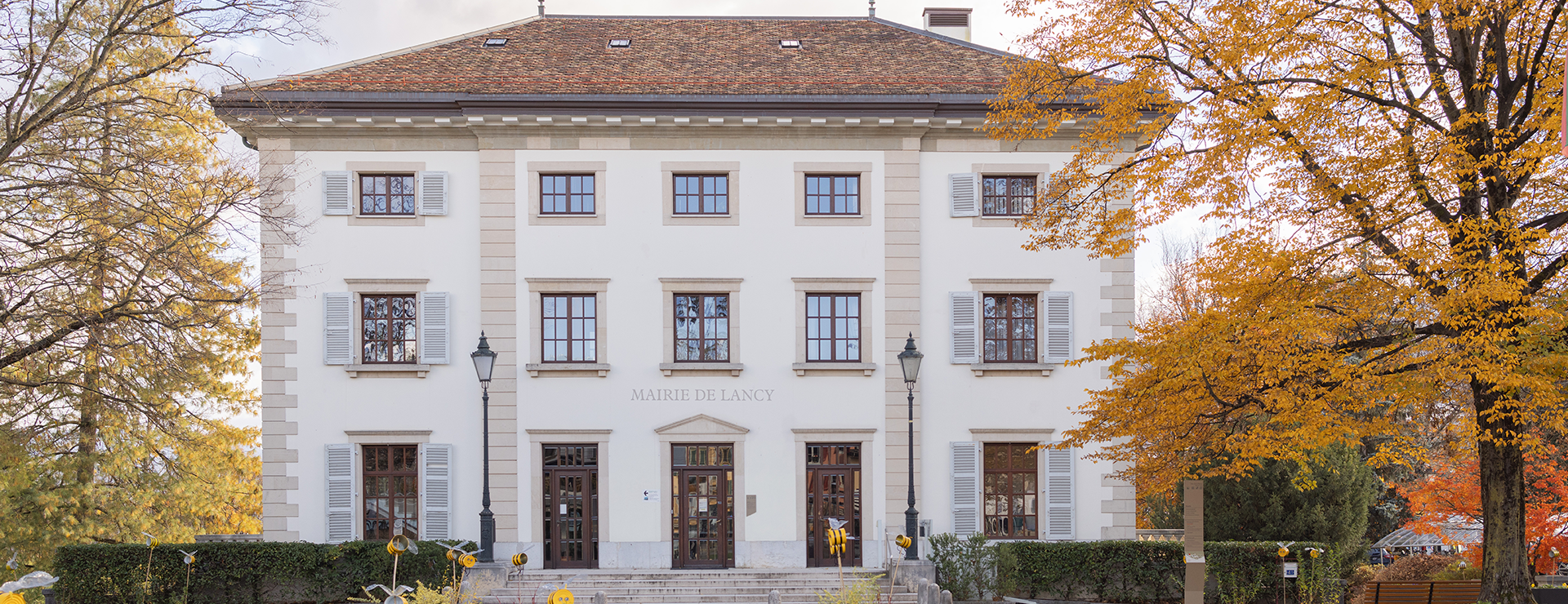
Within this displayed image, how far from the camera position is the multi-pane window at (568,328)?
17328 millimetres

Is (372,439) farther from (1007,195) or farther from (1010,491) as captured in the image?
(1007,195)

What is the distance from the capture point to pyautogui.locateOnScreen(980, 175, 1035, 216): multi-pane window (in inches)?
701

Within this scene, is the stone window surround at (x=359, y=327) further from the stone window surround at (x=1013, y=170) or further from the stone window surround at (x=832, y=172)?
the stone window surround at (x=1013, y=170)

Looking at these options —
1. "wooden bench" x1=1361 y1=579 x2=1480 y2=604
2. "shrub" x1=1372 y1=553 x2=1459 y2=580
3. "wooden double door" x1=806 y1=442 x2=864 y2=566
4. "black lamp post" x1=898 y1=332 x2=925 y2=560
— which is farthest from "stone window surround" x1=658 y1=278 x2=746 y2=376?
"shrub" x1=1372 y1=553 x2=1459 y2=580

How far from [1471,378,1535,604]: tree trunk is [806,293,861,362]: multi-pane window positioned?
9309 millimetres

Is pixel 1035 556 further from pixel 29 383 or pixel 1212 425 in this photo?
pixel 29 383

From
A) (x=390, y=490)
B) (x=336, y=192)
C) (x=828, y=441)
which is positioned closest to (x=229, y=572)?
(x=390, y=490)

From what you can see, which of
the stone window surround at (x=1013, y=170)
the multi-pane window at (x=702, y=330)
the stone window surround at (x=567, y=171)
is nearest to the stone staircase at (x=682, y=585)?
the multi-pane window at (x=702, y=330)

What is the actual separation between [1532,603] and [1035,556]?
22.9 feet

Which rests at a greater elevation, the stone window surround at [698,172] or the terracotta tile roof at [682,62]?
the terracotta tile roof at [682,62]

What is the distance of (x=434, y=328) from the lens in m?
17.1

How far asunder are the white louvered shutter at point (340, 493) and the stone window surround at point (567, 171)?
5.30 metres

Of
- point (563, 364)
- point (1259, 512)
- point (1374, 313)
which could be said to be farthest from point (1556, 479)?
point (563, 364)

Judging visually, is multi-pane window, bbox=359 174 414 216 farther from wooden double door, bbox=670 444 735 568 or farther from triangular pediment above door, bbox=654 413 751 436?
wooden double door, bbox=670 444 735 568
